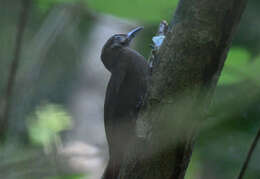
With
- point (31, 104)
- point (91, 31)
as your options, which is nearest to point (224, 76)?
point (31, 104)

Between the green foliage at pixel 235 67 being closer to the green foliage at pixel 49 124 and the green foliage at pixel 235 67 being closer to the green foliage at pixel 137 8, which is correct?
the green foliage at pixel 137 8

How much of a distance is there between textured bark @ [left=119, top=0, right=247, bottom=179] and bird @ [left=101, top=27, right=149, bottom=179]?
0.87m

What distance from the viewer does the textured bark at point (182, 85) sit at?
1.66 meters

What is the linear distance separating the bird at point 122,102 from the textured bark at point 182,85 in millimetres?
866

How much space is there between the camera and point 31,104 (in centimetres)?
452

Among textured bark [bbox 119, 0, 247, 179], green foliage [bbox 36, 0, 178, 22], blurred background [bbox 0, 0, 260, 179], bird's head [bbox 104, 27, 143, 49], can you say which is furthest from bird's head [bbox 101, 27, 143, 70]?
textured bark [bbox 119, 0, 247, 179]

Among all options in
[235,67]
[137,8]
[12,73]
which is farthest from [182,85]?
[137,8]

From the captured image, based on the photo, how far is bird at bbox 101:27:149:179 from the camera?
8.99 ft

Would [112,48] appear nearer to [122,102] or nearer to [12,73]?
[122,102]

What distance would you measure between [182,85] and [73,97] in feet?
13.4

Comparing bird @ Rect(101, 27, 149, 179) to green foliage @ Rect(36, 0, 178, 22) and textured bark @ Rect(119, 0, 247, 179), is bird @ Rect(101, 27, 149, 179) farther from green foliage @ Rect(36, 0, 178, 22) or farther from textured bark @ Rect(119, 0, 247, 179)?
textured bark @ Rect(119, 0, 247, 179)

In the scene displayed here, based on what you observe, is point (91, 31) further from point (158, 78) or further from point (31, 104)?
point (158, 78)

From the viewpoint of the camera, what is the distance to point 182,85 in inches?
67.6

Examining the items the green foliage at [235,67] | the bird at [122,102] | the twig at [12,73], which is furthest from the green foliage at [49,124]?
the green foliage at [235,67]
